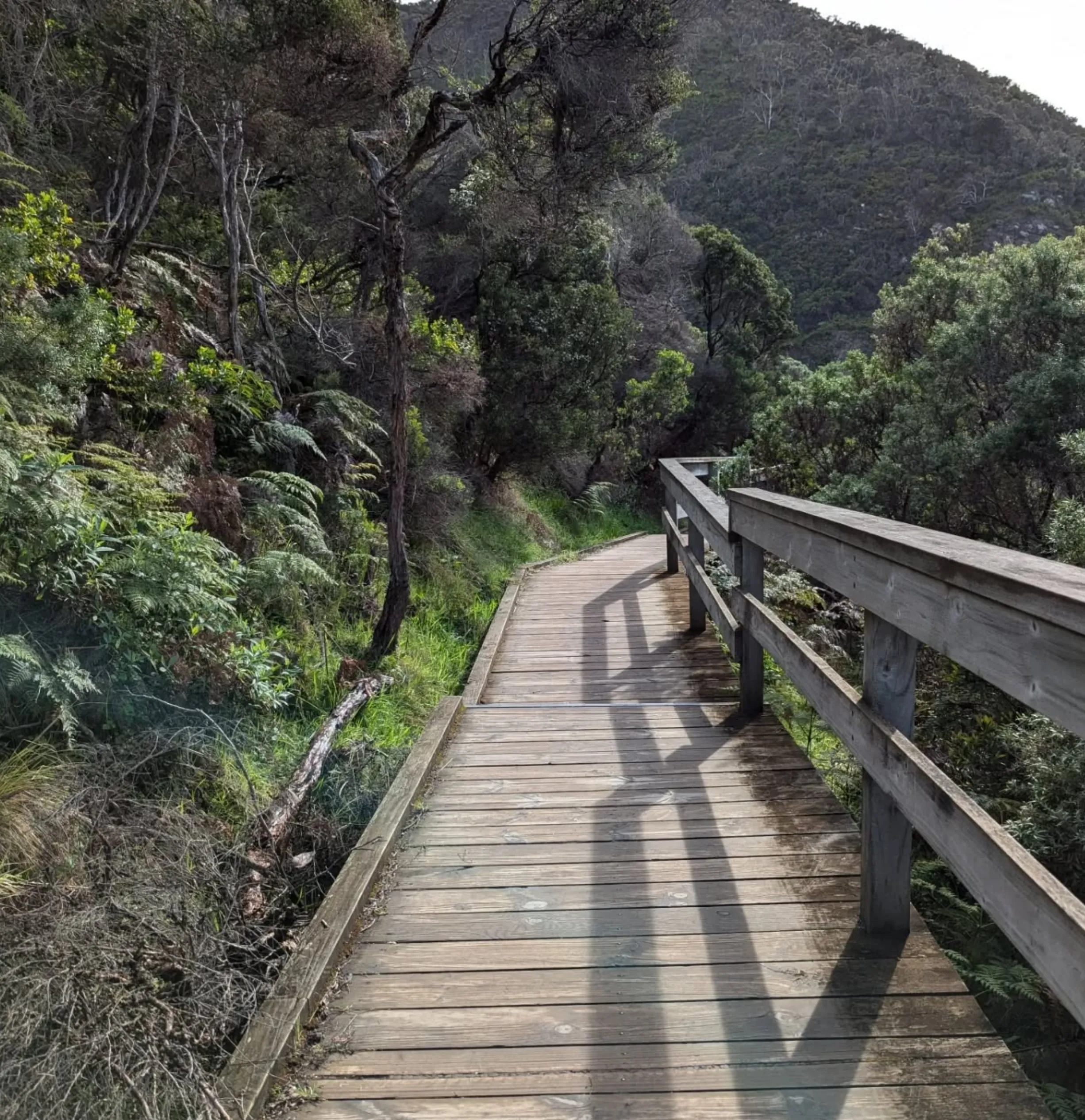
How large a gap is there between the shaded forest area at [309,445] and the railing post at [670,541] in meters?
1.14

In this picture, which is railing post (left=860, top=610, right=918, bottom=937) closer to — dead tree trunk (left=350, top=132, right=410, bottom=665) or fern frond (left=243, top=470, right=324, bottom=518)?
dead tree trunk (left=350, top=132, right=410, bottom=665)

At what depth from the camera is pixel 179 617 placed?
398 centimetres

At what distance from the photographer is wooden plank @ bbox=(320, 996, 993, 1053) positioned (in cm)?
215

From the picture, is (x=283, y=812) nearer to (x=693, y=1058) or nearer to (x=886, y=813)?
(x=693, y=1058)

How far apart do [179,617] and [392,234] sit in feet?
10.5

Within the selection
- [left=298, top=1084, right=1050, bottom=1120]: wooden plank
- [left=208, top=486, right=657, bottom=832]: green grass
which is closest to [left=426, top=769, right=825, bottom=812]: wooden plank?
[left=208, top=486, right=657, bottom=832]: green grass

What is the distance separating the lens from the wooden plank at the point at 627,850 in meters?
3.10

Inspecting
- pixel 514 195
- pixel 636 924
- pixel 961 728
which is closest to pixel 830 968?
pixel 636 924

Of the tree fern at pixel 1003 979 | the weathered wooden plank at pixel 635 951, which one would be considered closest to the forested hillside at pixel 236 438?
the weathered wooden plank at pixel 635 951

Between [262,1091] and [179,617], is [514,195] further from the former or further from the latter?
[262,1091]

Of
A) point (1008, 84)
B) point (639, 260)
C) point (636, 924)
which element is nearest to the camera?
point (636, 924)

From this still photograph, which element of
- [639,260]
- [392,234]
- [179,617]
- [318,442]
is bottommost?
[179,617]

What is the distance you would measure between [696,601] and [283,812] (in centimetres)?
402

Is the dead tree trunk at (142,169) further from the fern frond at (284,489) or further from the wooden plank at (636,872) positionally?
the wooden plank at (636,872)
